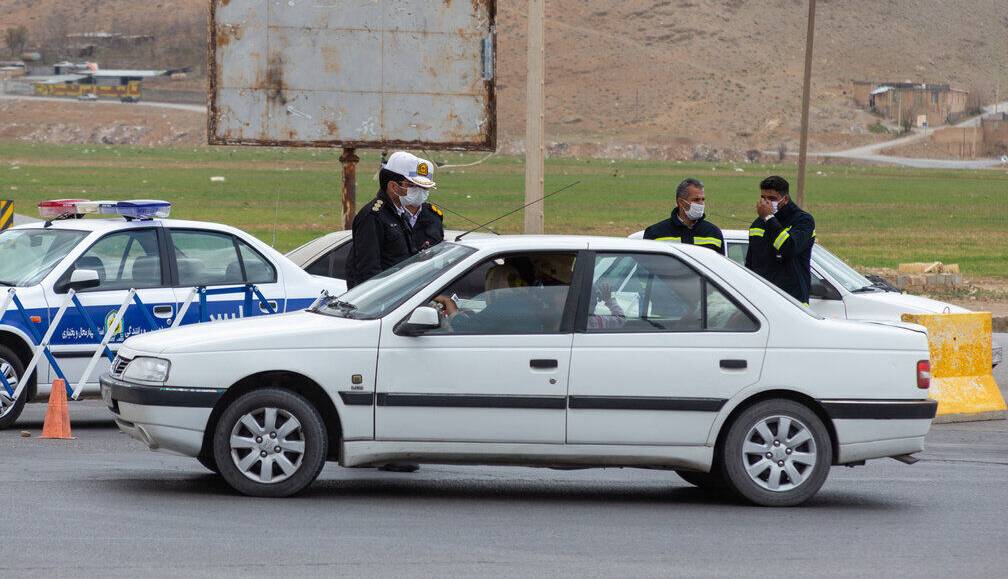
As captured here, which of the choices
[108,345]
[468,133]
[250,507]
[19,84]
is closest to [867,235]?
[468,133]

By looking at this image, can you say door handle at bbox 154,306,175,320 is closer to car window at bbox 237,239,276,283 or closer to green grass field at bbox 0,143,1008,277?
car window at bbox 237,239,276,283

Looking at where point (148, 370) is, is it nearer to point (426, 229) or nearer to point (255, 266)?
point (426, 229)

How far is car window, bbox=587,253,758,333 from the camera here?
8359mm

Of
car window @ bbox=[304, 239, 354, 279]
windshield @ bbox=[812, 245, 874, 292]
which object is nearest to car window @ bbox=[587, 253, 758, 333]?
windshield @ bbox=[812, 245, 874, 292]

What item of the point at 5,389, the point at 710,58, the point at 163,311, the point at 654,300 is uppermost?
the point at 710,58

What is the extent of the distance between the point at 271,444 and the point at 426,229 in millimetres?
2454

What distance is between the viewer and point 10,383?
1086 centimetres

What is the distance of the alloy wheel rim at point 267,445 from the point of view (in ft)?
26.6

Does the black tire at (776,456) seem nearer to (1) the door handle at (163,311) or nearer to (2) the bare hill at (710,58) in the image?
(1) the door handle at (163,311)

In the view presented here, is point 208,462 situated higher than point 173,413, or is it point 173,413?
point 173,413

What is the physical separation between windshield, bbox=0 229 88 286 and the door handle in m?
0.75

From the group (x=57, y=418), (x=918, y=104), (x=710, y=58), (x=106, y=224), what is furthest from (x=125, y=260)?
(x=710, y=58)

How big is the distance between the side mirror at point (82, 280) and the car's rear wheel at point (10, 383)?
635 mm

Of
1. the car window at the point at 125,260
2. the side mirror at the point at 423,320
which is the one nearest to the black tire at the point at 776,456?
the side mirror at the point at 423,320
